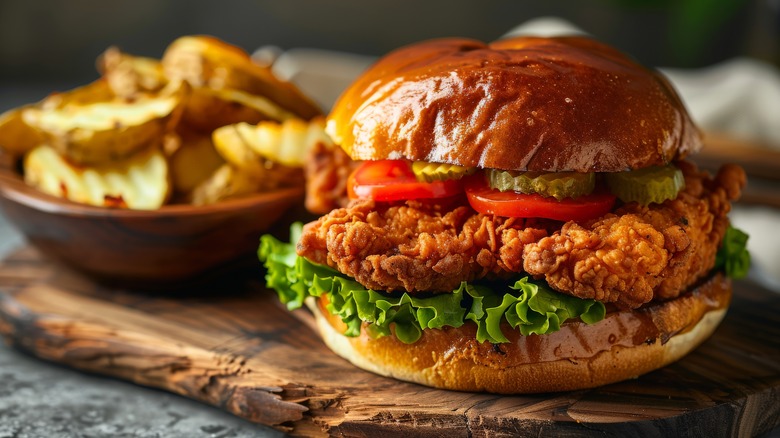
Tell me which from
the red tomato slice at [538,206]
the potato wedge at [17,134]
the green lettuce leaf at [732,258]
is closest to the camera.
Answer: the red tomato slice at [538,206]

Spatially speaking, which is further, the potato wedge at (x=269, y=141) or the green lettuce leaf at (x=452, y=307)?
the potato wedge at (x=269, y=141)

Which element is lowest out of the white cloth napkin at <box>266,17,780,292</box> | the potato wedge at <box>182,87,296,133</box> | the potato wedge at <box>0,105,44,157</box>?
the white cloth napkin at <box>266,17,780,292</box>

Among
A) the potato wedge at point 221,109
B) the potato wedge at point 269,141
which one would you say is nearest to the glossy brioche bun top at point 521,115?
the potato wedge at point 269,141

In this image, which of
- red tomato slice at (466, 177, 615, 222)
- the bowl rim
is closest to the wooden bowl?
the bowl rim

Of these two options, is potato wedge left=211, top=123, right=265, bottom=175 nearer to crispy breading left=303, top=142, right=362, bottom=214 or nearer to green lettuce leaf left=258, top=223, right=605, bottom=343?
crispy breading left=303, top=142, right=362, bottom=214

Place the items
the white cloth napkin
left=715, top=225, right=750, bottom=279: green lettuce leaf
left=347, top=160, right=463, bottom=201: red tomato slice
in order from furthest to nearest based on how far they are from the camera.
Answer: the white cloth napkin → left=715, top=225, right=750, bottom=279: green lettuce leaf → left=347, top=160, right=463, bottom=201: red tomato slice

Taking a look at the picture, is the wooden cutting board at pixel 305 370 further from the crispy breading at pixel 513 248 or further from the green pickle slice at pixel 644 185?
the green pickle slice at pixel 644 185

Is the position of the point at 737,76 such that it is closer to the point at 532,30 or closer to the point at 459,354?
the point at 532,30
